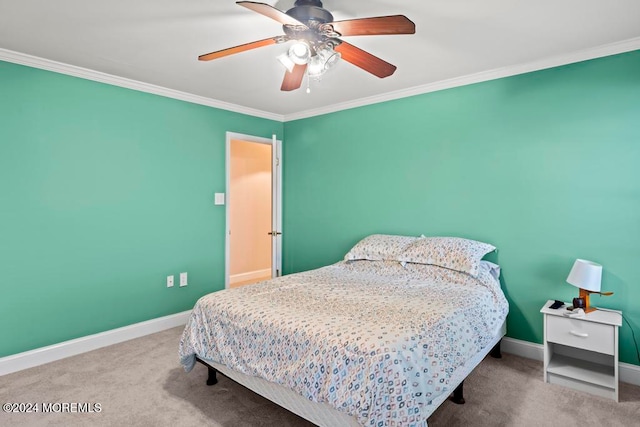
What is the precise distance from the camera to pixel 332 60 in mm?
2145

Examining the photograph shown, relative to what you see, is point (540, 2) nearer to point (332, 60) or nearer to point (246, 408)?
point (332, 60)

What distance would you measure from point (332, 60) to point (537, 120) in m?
1.88

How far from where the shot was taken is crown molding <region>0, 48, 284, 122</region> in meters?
2.79

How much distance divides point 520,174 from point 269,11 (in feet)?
7.98

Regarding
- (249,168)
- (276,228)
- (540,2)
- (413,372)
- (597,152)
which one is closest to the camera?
(413,372)

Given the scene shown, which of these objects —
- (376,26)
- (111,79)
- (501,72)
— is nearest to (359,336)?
(376,26)

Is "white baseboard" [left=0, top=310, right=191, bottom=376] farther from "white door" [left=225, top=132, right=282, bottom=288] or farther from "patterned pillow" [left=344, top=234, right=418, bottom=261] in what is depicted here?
"patterned pillow" [left=344, top=234, right=418, bottom=261]

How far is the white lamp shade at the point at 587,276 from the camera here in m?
2.49

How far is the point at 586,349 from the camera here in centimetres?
251

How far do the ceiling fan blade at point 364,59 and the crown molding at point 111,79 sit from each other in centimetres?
221

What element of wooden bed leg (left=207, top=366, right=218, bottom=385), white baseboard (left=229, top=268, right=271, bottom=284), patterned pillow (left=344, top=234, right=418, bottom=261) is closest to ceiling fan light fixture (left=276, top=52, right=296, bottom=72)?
patterned pillow (left=344, top=234, right=418, bottom=261)

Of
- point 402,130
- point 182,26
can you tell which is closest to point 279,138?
point 402,130

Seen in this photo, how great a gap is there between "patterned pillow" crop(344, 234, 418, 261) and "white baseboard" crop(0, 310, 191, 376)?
195 centimetres

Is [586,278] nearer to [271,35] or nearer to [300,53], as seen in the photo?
[300,53]
